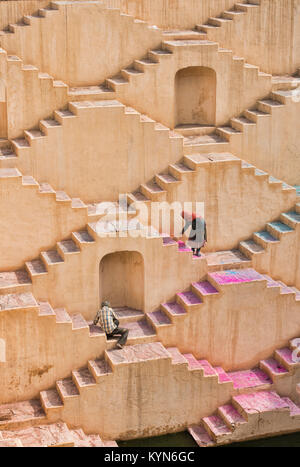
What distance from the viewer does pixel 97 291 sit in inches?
862

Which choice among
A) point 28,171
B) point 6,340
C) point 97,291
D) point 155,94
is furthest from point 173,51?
point 6,340

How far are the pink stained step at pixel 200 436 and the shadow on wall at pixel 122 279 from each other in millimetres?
2901

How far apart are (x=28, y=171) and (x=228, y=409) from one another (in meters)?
6.76

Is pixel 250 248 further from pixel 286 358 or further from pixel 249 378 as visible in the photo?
pixel 249 378

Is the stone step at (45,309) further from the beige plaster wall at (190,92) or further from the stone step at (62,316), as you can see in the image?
the beige plaster wall at (190,92)

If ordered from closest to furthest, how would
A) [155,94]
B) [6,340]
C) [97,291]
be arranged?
[6,340] → [97,291] → [155,94]

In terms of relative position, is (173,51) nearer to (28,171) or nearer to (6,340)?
(28,171)

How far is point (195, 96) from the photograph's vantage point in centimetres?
2495

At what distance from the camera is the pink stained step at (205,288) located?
22.1 meters

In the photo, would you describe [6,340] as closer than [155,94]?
Yes

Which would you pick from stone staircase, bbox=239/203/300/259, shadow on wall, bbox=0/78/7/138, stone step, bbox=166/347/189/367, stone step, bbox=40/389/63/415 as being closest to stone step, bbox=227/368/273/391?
stone step, bbox=166/347/189/367

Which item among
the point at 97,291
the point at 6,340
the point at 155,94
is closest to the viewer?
the point at 6,340

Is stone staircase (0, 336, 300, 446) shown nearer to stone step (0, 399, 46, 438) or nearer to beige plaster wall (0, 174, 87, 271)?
stone step (0, 399, 46, 438)

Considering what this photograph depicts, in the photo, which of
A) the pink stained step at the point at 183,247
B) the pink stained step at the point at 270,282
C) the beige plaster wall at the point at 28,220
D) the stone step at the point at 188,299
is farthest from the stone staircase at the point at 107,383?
the beige plaster wall at the point at 28,220
